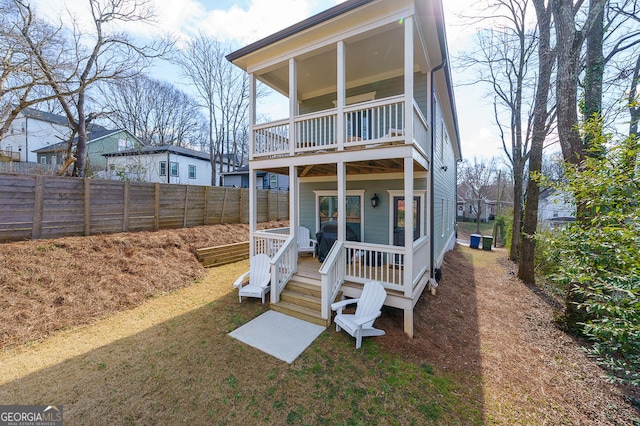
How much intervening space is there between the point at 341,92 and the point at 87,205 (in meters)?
Result: 7.80

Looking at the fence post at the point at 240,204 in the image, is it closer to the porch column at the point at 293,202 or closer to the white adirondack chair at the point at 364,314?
the porch column at the point at 293,202

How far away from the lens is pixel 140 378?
3.50 metres

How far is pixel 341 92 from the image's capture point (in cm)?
516

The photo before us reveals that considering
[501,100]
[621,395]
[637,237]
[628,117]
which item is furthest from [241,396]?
[501,100]

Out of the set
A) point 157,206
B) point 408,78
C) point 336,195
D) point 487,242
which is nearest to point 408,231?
point 408,78

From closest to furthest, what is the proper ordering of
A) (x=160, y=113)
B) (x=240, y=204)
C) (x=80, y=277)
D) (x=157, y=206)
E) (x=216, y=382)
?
(x=216, y=382)
(x=80, y=277)
(x=157, y=206)
(x=240, y=204)
(x=160, y=113)

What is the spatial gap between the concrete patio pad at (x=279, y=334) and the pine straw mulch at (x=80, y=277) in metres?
3.14

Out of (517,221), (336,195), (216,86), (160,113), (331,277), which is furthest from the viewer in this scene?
(160,113)

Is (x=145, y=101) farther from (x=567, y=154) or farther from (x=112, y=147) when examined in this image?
(x=567, y=154)

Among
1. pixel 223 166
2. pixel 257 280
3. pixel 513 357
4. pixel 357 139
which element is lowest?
Answer: pixel 513 357

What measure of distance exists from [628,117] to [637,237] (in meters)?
6.79

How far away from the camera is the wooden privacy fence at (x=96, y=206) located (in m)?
5.93

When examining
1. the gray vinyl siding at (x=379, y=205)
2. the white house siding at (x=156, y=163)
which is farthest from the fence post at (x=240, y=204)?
the white house siding at (x=156, y=163)

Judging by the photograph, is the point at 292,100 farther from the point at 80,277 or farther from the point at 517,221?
the point at 517,221
